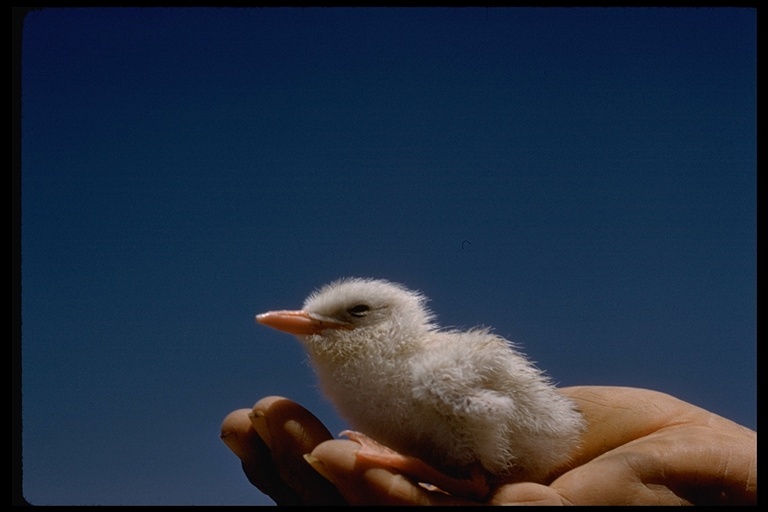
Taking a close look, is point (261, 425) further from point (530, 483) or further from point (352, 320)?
point (530, 483)

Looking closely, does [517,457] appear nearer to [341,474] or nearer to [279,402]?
[341,474]

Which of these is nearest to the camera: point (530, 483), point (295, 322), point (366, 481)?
point (366, 481)

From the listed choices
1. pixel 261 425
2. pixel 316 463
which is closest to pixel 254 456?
pixel 261 425

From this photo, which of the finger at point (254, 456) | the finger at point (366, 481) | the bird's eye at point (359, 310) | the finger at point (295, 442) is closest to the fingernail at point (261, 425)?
the finger at point (295, 442)

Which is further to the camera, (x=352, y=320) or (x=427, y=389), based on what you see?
(x=352, y=320)

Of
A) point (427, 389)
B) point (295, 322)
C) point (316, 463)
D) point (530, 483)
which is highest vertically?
point (295, 322)
